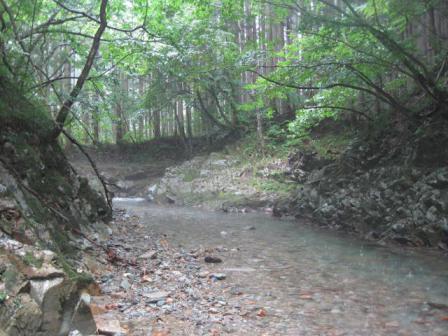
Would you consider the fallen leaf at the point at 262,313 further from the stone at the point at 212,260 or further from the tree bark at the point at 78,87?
the tree bark at the point at 78,87

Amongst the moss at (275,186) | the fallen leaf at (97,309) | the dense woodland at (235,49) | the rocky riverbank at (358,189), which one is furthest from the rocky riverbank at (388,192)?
the fallen leaf at (97,309)

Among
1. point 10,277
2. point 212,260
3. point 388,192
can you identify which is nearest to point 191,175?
point 388,192

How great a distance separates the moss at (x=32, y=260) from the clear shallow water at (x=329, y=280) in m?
2.40

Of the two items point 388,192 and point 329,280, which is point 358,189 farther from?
point 329,280

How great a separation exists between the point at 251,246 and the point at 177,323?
4.77 m

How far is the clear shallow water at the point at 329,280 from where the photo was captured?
14.2 ft

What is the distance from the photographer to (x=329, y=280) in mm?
5980

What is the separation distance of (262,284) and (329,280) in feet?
3.49

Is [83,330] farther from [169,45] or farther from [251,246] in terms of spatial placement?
[169,45]

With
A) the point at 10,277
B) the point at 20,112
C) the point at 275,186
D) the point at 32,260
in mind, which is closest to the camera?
the point at 10,277

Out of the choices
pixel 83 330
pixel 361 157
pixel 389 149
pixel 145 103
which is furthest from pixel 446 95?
pixel 145 103

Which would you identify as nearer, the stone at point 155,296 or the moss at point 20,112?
the stone at point 155,296

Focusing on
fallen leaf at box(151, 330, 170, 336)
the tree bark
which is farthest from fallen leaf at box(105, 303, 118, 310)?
the tree bark

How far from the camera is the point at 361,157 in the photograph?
37.8 feet
